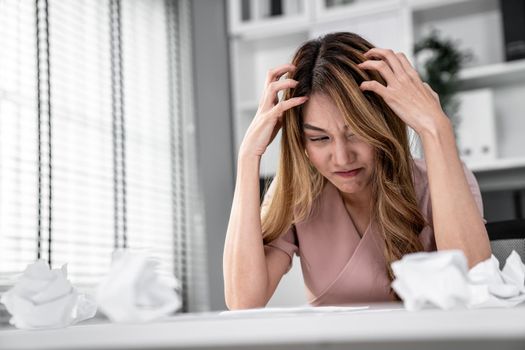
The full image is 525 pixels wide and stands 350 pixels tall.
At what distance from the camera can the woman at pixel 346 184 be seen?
1.30m

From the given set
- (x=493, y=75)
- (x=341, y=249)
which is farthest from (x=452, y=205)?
(x=493, y=75)

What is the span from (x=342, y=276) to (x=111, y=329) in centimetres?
106

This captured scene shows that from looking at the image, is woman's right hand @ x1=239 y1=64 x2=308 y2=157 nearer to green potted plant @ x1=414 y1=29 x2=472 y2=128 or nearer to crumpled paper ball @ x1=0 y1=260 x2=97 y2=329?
crumpled paper ball @ x1=0 y1=260 x2=97 y2=329

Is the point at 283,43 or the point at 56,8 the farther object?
the point at 283,43

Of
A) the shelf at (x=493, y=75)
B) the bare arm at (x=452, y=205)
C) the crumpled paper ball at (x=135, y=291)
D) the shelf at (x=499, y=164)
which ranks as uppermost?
the shelf at (x=493, y=75)

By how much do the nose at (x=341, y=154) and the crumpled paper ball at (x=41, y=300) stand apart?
0.72 metres

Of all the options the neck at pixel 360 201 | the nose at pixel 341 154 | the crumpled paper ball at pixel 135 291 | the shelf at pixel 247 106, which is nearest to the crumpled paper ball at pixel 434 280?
the crumpled paper ball at pixel 135 291

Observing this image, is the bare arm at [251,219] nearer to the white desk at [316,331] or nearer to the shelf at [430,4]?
the white desk at [316,331]

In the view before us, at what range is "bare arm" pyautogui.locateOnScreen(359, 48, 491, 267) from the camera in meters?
1.26

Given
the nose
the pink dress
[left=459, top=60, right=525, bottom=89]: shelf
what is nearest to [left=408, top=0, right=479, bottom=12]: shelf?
[left=459, top=60, right=525, bottom=89]: shelf

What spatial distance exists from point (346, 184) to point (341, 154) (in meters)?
0.10

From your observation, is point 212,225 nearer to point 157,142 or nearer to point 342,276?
point 157,142

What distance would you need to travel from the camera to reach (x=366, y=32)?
3.08m

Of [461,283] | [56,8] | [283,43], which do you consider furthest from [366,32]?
[461,283]
